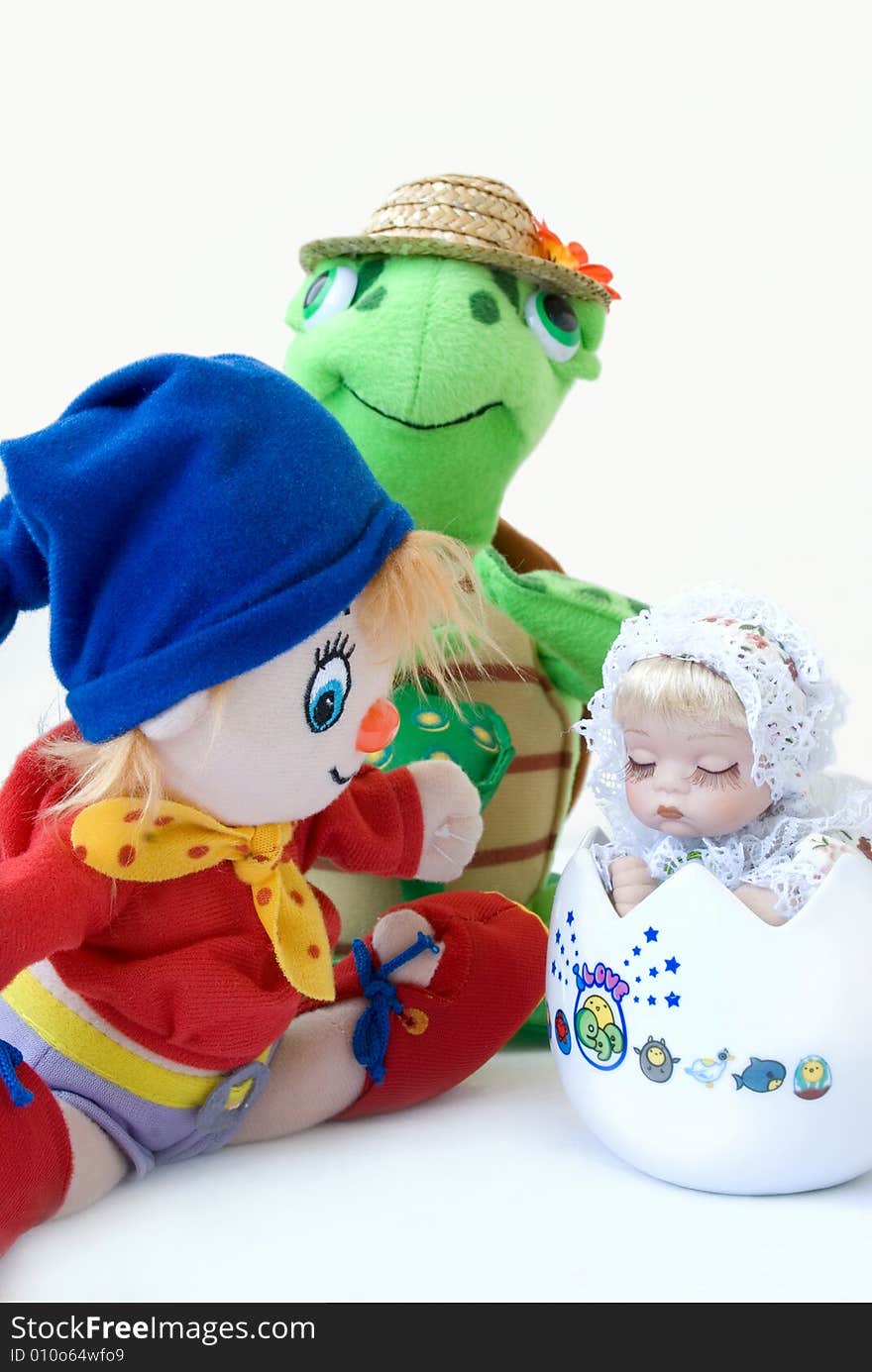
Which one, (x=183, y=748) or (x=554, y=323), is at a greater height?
(x=554, y=323)

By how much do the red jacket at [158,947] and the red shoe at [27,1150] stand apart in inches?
3.4

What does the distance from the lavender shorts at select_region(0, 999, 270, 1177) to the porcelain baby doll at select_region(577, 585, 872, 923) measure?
0.40m

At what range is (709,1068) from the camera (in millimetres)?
1197

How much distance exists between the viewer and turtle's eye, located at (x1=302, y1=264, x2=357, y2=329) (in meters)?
1.65

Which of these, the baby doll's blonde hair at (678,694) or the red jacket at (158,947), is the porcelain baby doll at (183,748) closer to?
the red jacket at (158,947)

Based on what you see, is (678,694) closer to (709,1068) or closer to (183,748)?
(709,1068)

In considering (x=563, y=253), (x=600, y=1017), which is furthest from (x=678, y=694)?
(x=563, y=253)

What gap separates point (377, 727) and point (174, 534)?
279 mm

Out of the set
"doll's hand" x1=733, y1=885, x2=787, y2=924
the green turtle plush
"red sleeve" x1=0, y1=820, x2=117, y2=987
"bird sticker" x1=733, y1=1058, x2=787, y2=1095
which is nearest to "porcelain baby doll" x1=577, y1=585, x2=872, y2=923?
"doll's hand" x1=733, y1=885, x2=787, y2=924

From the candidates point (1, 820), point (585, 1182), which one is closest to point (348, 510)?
point (1, 820)

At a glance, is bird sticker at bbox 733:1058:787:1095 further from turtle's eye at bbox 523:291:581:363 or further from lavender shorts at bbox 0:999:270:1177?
turtle's eye at bbox 523:291:581:363

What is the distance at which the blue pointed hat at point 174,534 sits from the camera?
1149mm

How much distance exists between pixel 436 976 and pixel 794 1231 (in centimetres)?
43
